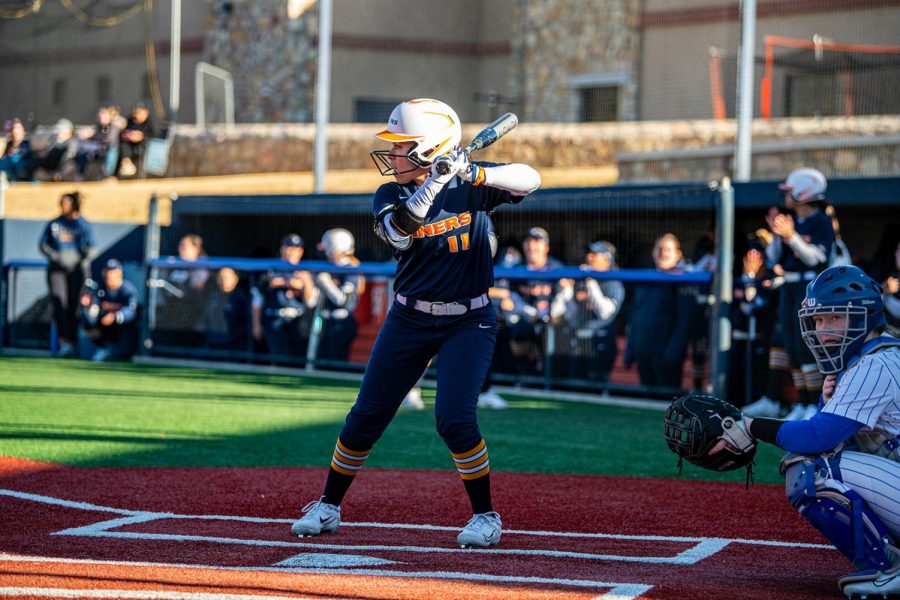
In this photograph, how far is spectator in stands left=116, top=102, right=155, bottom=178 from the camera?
21844 mm

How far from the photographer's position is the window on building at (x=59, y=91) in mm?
33062

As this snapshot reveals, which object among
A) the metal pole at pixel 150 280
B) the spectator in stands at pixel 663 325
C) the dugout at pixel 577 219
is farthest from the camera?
the metal pole at pixel 150 280

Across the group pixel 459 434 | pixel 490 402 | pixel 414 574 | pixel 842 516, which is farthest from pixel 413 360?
pixel 490 402

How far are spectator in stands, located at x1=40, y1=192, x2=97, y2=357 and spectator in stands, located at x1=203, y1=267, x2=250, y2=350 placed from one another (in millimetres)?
1973

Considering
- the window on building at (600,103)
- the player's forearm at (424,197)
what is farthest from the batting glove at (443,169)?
the window on building at (600,103)

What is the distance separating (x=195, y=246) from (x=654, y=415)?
6743 mm

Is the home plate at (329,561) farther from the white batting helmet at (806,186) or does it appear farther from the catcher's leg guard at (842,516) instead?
the white batting helmet at (806,186)

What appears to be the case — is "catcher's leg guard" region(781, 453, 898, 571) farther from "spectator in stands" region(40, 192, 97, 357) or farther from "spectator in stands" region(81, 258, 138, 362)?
"spectator in stands" region(40, 192, 97, 357)

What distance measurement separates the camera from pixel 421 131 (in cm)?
512

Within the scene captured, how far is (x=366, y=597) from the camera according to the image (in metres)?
3.96

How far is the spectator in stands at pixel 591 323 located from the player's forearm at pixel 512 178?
21.2ft

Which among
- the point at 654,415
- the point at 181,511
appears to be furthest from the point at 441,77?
the point at 181,511

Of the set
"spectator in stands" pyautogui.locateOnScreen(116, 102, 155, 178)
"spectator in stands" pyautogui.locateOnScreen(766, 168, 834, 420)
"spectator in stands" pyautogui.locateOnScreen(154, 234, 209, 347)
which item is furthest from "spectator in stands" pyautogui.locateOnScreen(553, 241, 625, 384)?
"spectator in stands" pyautogui.locateOnScreen(116, 102, 155, 178)

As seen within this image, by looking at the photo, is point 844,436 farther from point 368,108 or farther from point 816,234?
point 368,108
